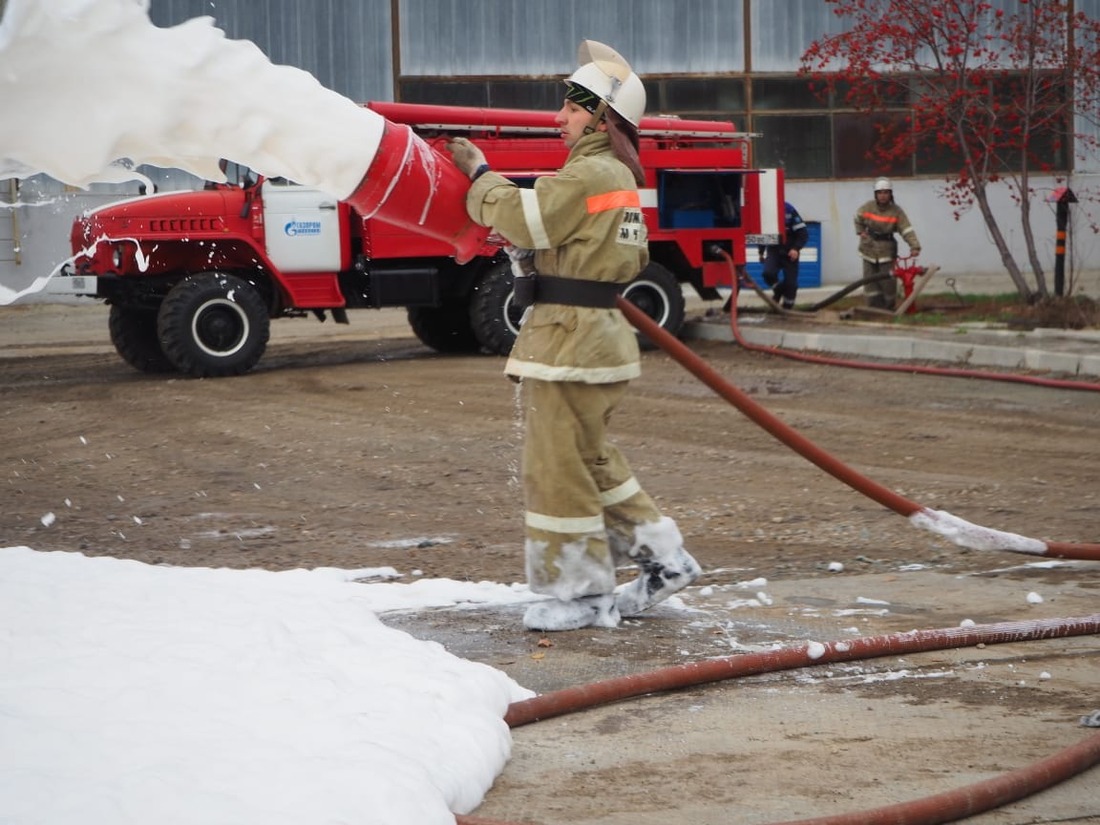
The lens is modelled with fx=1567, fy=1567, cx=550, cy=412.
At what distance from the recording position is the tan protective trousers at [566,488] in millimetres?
5156

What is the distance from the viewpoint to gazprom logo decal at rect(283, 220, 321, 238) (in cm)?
1358

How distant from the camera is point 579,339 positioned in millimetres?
5148

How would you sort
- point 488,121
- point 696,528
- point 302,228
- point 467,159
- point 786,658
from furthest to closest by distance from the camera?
point 488,121, point 302,228, point 696,528, point 467,159, point 786,658

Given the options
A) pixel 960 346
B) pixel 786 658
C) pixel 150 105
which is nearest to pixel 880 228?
pixel 960 346

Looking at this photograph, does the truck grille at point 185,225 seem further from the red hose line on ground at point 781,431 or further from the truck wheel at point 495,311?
the red hose line on ground at point 781,431

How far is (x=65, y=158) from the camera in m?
4.15

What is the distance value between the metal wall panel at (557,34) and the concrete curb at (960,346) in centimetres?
964

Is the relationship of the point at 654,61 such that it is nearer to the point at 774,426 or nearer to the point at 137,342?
the point at 137,342

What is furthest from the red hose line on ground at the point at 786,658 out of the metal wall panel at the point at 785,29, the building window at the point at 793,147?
the metal wall panel at the point at 785,29

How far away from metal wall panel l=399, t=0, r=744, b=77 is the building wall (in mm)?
16

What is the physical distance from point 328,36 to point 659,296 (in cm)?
1037

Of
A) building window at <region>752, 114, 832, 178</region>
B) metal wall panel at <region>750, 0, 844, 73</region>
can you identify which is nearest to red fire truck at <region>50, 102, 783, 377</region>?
building window at <region>752, 114, 832, 178</region>

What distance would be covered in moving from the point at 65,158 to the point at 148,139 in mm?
277

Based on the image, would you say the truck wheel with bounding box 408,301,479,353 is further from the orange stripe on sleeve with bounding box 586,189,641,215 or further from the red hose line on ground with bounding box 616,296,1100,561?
the orange stripe on sleeve with bounding box 586,189,641,215
